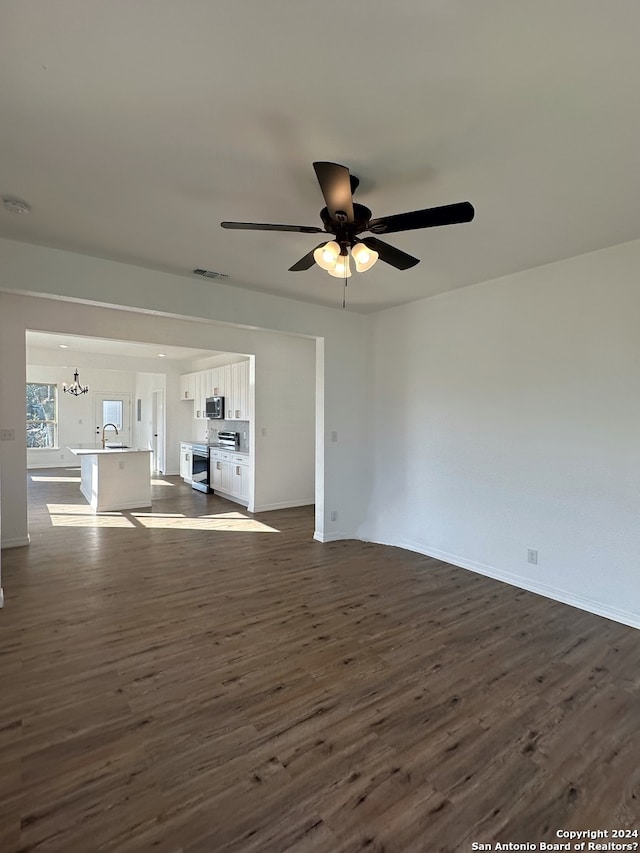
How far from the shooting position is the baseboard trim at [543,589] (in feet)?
10.1

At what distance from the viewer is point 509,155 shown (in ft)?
6.82

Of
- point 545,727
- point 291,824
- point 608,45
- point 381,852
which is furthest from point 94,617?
point 608,45

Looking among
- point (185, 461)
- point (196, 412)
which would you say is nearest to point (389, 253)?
point (196, 412)

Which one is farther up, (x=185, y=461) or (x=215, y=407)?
(x=215, y=407)

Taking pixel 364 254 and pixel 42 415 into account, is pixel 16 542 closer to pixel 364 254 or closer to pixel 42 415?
pixel 364 254

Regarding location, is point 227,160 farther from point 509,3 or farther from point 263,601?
point 263,601

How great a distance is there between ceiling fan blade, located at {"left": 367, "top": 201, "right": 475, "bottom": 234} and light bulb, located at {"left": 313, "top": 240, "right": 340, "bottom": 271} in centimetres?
25

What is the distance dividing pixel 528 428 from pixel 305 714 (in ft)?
9.32

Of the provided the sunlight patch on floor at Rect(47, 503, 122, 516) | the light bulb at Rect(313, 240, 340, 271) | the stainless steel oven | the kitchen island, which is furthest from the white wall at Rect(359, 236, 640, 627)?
the sunlight patch on floor at Rect(47, 503, 122, 516)

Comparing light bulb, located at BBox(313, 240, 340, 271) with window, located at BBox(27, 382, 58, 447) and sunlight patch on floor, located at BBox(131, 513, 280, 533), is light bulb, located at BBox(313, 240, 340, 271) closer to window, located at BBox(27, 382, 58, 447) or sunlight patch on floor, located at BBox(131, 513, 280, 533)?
sunlight patch on floor, located at BBox(131, 513, 280, 533)

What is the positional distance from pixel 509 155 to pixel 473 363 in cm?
225

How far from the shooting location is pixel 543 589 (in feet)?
11.7

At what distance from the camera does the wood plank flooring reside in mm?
1555

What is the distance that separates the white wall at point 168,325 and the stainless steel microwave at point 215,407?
157 centimetres
